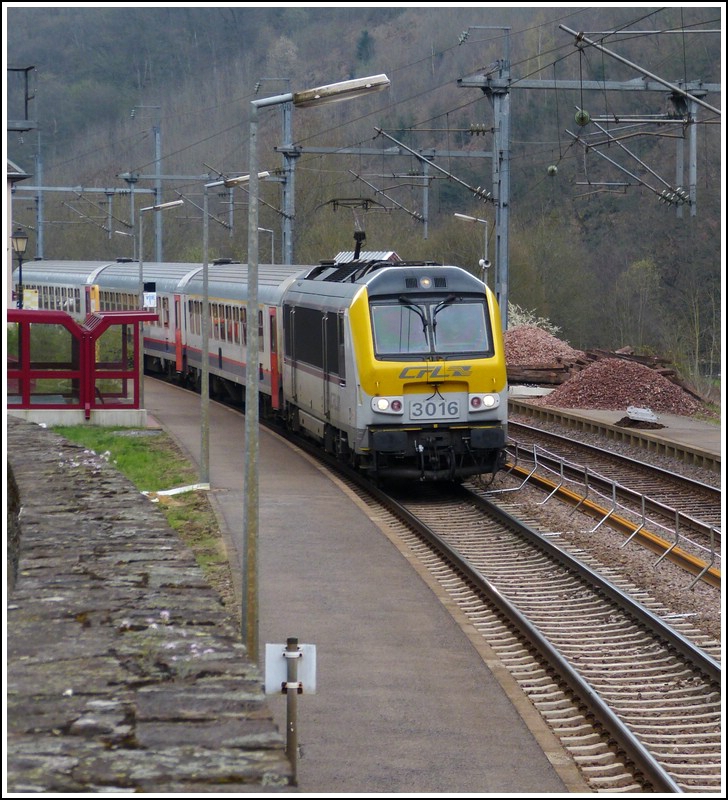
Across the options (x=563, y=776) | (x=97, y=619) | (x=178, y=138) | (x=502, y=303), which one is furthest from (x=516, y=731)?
(x=178, y=138)

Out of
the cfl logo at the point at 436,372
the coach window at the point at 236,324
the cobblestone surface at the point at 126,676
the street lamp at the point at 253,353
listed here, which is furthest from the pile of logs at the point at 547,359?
the cobblestone surface at the point at 126,676

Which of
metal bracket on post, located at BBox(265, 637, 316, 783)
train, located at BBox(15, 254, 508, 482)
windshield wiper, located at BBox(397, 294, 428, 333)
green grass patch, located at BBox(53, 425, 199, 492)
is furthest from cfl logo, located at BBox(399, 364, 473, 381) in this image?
metal bracket on post, located at BBox(265, 637, 316, 783)

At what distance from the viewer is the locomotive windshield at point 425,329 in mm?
17391

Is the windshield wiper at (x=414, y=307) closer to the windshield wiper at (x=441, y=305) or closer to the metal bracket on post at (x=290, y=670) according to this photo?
the windshield wiper at (x=441, y=305)

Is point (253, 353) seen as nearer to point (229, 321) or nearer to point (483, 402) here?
point (483, 402)

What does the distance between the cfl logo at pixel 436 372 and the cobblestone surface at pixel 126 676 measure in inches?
290

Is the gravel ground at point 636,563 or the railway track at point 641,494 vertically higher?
the railway track at point 641,494

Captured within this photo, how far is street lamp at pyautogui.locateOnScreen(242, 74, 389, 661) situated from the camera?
10.2 m

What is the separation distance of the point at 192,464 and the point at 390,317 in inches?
210

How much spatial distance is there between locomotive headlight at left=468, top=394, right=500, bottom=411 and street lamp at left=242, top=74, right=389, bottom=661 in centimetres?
713

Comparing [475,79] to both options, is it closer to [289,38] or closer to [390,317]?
[390,317]

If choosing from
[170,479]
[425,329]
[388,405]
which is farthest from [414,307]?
[170,479]

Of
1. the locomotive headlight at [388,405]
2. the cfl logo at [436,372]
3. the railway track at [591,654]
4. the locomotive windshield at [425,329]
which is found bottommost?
the railway track at [591,654]

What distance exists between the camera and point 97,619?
738cm
